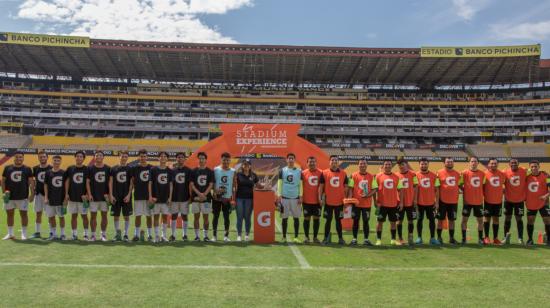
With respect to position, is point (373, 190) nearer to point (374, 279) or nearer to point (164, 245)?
point (374, 279)

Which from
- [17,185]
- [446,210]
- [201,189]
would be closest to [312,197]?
[201,189]

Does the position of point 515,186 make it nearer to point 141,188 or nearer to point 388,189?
point 388,189

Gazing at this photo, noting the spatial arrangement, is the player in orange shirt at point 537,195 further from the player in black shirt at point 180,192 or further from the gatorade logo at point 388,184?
the player in black shirt at point 180,192

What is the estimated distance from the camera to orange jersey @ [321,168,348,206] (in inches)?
325

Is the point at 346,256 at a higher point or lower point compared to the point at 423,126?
lower

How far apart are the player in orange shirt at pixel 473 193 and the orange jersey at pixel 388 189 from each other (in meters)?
1.56

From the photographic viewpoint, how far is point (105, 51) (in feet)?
143

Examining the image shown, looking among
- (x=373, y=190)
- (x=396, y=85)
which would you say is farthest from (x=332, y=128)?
(x=373, y=190)

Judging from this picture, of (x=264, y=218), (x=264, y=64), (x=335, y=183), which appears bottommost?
(x=264, y=218)

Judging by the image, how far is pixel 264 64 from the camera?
4725 centimetres

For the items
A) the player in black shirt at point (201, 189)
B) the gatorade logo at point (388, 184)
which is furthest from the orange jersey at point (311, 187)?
the player in black shirt at point (201, 189)

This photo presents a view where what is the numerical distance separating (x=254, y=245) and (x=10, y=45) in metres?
47.4

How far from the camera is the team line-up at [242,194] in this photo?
811cm

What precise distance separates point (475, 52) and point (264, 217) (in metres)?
44.7
